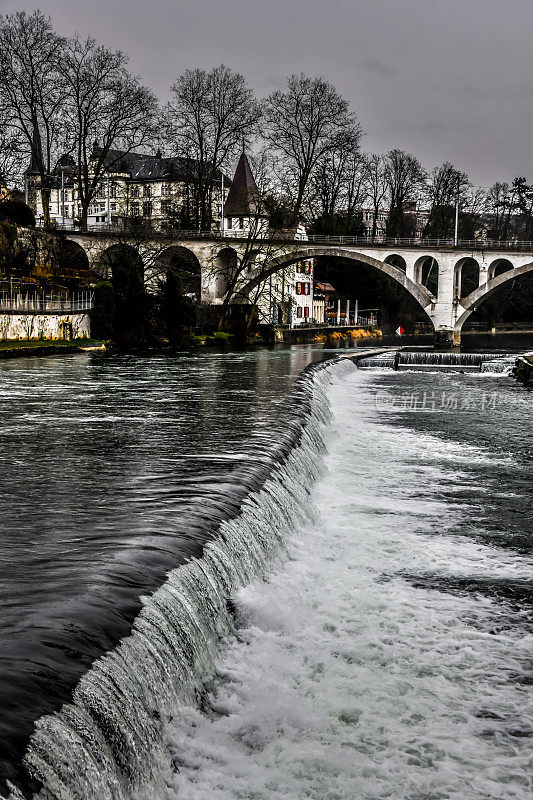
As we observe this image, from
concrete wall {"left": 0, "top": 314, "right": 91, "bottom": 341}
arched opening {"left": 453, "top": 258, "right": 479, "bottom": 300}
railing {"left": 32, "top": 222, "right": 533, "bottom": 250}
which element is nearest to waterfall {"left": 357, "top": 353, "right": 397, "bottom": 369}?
concrete wall {"left": 0, "top": 314, "right": 91, "bottom": 341}

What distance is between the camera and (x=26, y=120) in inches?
2063

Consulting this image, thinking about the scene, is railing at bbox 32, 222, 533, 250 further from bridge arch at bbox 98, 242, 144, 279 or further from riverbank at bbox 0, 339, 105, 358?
riverbank at bbox 0, 339, 105, 358

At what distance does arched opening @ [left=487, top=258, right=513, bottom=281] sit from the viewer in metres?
62.7

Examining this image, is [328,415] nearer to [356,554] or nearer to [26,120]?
[356,554]

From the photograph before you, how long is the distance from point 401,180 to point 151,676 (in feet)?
253

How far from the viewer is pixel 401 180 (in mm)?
77750

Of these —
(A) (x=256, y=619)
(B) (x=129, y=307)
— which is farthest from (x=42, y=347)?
(A) (x=256, y=619)

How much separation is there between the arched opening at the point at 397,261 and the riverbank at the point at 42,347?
110 ft

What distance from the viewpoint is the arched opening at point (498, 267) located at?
62.7 m

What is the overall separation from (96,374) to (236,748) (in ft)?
58.0

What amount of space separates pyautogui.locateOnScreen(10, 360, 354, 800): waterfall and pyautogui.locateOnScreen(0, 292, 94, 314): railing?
2535 cm

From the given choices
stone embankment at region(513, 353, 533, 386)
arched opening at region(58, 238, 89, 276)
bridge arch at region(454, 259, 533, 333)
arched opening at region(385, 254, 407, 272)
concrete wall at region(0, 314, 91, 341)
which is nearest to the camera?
stone embankment at region(513, 353, 533, 386)

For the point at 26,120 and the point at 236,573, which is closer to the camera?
the point at 236,573

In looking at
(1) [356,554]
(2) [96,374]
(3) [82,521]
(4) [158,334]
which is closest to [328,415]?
(2) [96,374]
